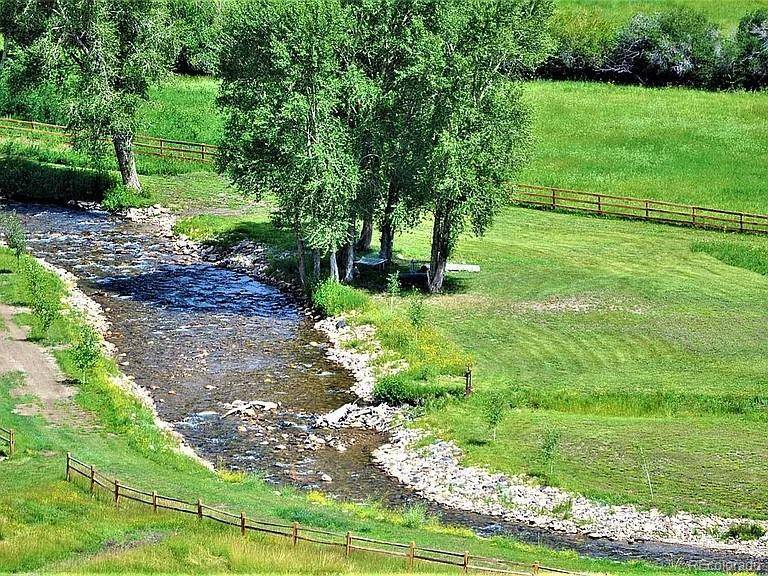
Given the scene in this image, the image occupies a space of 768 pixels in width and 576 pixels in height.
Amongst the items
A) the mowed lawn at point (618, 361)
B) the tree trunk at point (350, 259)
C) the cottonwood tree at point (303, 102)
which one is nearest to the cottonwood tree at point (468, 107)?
the cottonwood tree at point (303, 102)

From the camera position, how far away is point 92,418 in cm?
4281

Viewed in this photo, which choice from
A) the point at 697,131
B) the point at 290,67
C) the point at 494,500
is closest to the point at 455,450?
the point at 494,500

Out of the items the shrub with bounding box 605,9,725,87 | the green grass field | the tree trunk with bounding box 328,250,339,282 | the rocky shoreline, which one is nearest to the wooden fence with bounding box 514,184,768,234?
the green grass field

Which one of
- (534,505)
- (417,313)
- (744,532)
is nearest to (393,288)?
(417,313)

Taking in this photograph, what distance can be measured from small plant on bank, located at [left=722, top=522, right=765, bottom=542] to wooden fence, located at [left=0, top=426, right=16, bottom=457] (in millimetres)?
23119

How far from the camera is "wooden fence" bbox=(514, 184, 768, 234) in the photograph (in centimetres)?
7406

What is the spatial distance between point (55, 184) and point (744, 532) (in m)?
60.6

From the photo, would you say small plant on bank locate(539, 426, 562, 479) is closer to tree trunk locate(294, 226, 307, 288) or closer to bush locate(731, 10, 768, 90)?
tree trunk locate(294, 226, 307, 288)

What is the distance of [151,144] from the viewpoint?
9375 centimetres

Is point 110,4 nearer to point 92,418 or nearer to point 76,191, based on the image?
point 76,191

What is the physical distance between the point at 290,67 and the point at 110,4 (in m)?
24.9

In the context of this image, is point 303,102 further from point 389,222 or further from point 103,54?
point 103,54

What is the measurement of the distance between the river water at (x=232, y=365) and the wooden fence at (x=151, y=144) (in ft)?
50.1

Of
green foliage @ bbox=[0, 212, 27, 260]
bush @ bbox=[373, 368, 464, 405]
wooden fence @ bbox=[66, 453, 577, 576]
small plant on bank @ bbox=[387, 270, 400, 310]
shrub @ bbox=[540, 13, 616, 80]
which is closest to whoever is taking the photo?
wooden fence @ bbox=[66, 453, 577, 576]
